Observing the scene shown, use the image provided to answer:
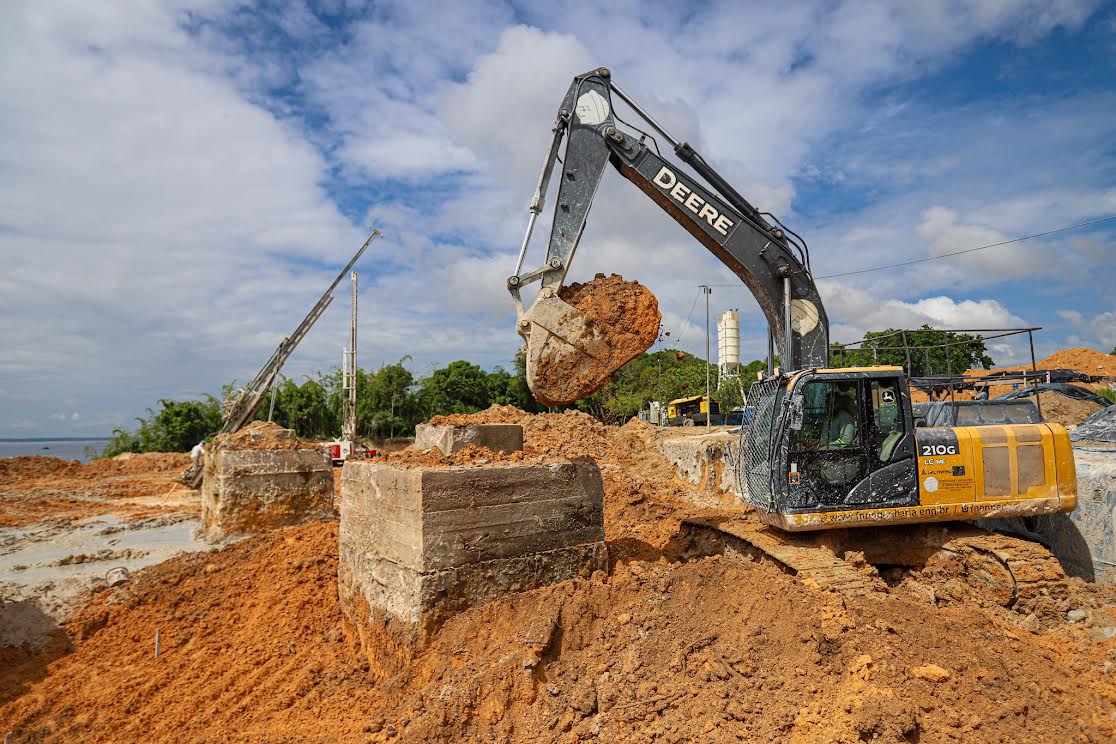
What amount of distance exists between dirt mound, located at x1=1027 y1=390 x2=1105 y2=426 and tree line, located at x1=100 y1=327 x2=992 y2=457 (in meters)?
7.22

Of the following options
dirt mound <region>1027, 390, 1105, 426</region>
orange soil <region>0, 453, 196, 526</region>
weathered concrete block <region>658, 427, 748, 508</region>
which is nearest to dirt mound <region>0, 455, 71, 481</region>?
orange soil <region>0, 453, 196, 526</region>

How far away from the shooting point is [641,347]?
529 cm

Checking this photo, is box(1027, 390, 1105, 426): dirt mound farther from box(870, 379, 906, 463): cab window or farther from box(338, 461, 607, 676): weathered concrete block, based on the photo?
box(338, 461, 607, 676): weathered concrete block

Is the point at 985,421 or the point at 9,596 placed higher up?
the point at 985,421

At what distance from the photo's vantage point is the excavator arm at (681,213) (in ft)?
19.6

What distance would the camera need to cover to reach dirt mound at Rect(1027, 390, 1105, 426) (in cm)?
1592

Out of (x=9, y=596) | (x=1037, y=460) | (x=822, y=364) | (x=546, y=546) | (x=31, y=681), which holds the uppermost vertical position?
(x=822, y=364)

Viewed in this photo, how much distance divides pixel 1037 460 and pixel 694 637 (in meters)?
4.18

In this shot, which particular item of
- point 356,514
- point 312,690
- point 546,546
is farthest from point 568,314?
point 312,690

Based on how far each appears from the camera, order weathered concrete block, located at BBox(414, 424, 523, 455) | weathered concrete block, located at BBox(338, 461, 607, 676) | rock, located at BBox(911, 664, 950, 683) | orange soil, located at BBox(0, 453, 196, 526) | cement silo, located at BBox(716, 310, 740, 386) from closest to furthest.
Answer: rock, located at BBox(911, 664, 950, 683) < weathered concrete block, located at BBox(338, 461, 607, 676) < weathered concrete block, located at BBox(414, 424, 523, 455) < orange soil, located at BBox(0, 453, 196, 526) < cement silo, located at BBox(716, 310, 740, 386)

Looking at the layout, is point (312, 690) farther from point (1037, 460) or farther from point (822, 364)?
point (1037, 460)

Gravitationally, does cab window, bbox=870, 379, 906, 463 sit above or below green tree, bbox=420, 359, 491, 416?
below

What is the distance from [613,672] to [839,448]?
10.5 feet

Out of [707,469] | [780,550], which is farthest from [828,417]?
[707,469]
